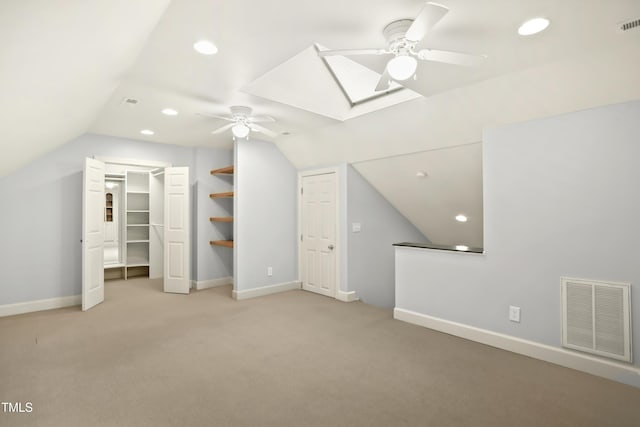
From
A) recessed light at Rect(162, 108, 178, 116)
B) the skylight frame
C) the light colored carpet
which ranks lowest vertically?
the light colored carpet

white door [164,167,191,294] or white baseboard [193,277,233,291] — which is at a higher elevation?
white door [164,167,191,294]

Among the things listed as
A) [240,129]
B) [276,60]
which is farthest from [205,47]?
[240,129]

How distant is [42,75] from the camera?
2156 millimetres

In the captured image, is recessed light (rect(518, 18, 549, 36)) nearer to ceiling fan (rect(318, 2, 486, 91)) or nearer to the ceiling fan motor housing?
ceiling fan (rect(318, 2, 486, 91))

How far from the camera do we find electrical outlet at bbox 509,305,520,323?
3.03 metres

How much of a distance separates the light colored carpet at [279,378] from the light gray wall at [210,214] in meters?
1.95

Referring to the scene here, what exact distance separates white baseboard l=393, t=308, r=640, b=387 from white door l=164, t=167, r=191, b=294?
371 cm

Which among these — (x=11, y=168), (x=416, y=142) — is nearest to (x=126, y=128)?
(x=11, y=168)

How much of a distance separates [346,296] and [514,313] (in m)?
2.34

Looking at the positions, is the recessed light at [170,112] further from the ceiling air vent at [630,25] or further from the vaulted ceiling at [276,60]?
the ceiling air vent at [630,25]

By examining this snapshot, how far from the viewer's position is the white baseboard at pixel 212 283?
5.79 metres

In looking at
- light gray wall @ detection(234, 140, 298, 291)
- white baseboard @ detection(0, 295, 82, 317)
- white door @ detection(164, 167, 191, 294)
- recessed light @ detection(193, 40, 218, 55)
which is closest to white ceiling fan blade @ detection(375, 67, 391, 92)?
recessed light @ detection(193, 40, 218, 55)

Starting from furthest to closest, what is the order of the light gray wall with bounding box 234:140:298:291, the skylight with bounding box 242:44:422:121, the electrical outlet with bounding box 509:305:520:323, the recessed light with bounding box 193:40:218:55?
the light gray wall with bounding box 234:140:298:291
the skylight with bounding box 242:44:422:121
the electrical outlet with bounding box 509:305:520:323
the recessed light with bounding box 193:40:218:55

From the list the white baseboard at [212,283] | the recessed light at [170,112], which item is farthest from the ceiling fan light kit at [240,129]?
the white baseboard at [212,283]
